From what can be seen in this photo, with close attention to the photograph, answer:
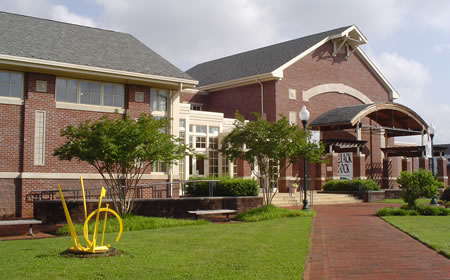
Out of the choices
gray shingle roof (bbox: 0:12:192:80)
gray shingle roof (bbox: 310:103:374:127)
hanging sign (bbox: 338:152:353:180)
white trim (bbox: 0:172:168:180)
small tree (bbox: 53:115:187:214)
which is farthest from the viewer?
hanging sign (bbox: 338:152:353:180)

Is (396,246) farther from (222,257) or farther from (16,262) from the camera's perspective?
(16,262)

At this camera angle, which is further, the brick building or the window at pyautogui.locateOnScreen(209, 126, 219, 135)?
the window at pyautogui.locateOnScreen(209, 126, 219, 135)

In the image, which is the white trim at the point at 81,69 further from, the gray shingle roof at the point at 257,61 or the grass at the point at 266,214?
the gray shingle roof at the point at 257,61

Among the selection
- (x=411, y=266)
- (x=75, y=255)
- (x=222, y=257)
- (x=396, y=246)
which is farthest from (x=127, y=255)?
(x=396, y=246)

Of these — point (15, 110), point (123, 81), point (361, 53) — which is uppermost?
point (361, 53)

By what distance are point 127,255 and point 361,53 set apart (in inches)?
1233

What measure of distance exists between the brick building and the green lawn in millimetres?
5768

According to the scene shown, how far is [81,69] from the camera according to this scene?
1939 centimetres

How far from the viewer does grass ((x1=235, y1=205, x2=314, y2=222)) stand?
1669 cm

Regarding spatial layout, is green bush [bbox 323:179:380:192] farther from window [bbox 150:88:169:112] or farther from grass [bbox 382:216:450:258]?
window [bbox 150:88:169:112]

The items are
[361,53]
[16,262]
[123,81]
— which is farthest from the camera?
[361,53]

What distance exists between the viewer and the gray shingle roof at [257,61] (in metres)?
32.3

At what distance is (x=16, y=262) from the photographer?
8234 mm

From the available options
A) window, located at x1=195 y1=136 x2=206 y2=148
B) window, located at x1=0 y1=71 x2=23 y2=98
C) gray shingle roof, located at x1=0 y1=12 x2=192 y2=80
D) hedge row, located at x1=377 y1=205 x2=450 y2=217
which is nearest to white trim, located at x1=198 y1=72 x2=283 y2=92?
window, located at x1=195 y1=136 x2=206 y2=148
